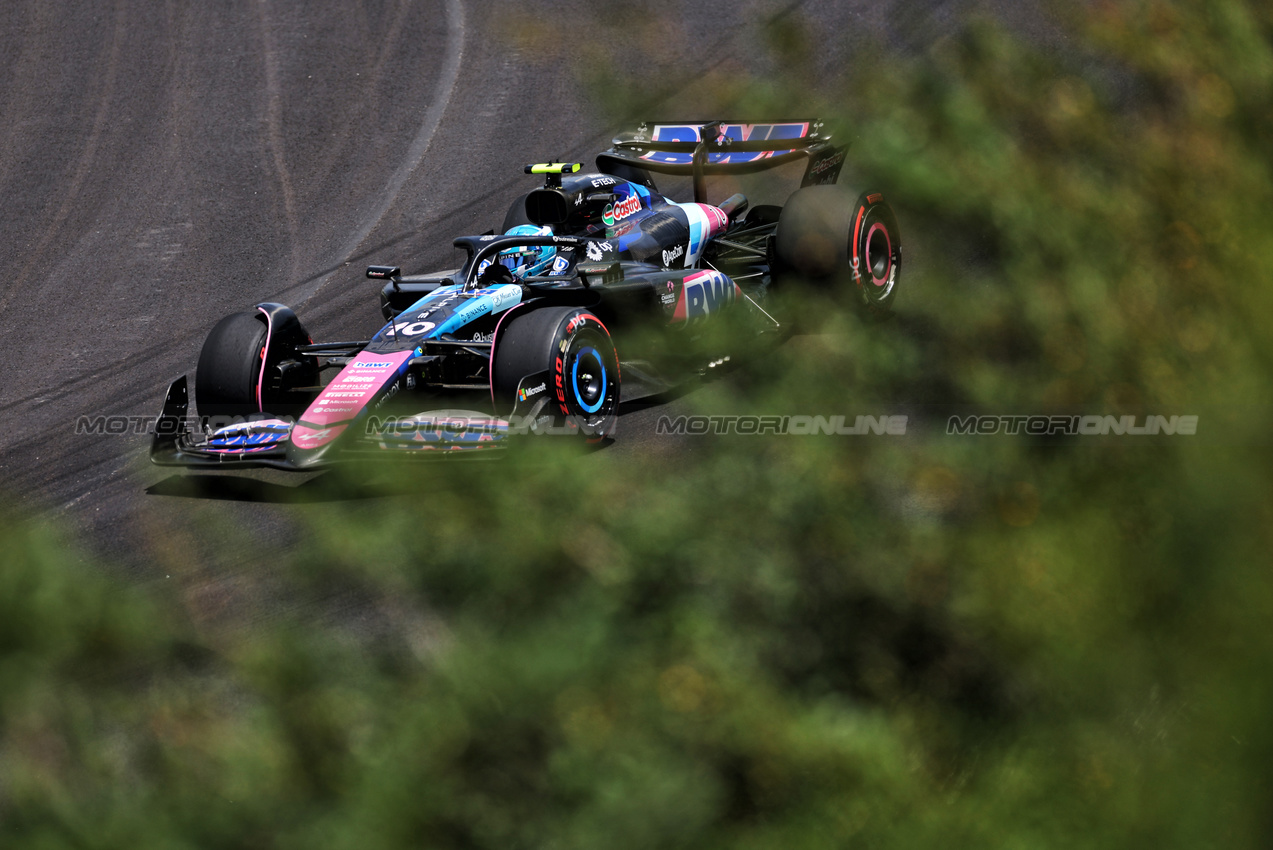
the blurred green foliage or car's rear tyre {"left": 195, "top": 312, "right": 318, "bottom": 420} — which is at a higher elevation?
the blurred green foliage

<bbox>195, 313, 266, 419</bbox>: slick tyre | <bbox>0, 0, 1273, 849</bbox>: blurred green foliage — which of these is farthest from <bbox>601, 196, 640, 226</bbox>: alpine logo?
<bbox>0, 0, 1273, 849</bbox>: blurred green foliage

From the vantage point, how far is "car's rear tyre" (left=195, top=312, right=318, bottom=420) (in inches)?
297

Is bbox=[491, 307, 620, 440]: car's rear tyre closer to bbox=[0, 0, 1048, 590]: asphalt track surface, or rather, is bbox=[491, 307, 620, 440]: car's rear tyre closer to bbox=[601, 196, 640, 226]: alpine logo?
bbox=[0, 0, 1048, 590]: asphalt track surface

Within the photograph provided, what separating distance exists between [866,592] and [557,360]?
17.8ft

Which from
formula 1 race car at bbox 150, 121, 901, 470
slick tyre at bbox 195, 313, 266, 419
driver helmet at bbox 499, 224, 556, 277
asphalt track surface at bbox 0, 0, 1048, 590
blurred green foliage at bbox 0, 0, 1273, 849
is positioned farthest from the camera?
asphalt track surface at bbox 0, 0, 1048, 590

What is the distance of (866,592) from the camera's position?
5.74 feet

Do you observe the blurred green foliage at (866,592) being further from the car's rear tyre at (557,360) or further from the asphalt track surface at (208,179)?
the car's rear tyre at (557,360)

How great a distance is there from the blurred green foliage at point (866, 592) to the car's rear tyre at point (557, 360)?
16.6 feet

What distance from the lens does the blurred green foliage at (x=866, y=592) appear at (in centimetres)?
142

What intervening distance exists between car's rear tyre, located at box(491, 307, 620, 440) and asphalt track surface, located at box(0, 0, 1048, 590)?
437 mm

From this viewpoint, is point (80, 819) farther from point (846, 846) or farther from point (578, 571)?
point (846, 846)

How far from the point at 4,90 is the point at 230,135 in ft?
12.2

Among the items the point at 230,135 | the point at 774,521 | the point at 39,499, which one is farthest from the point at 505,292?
the point at 230,135

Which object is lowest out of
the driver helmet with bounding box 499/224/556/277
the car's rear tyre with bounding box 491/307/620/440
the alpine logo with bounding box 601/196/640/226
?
the car's rear tyre with bounding box 491/307/620/440
